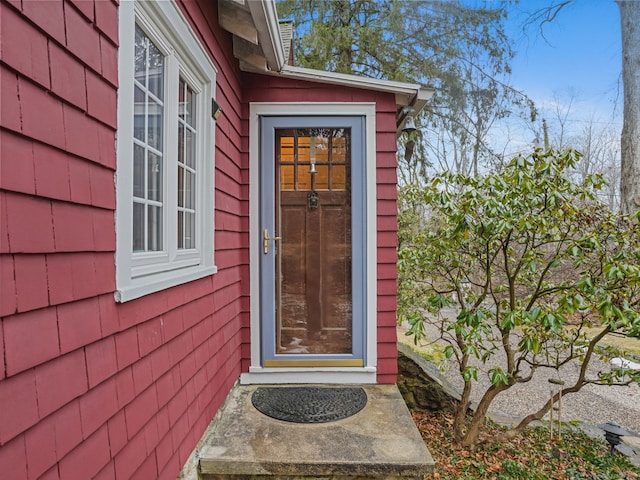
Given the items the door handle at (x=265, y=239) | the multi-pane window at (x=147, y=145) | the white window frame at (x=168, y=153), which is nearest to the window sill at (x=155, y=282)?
the white window frame at (x=168, y=153)

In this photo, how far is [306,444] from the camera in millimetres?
2213

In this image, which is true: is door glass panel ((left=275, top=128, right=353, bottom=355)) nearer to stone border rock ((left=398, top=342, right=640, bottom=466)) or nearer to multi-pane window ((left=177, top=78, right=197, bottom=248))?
multi-pane window ((left=177, top=78, right=197, bottom=248))

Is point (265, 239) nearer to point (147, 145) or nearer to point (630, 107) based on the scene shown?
point (147, 145)

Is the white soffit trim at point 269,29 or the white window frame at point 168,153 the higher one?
the white soffit trim at point 269,29

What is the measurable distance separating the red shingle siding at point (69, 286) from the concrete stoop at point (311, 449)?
0.45m

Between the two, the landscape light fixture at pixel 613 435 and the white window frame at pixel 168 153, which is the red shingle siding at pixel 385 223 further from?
the landscape light fixture at pixel 613 435

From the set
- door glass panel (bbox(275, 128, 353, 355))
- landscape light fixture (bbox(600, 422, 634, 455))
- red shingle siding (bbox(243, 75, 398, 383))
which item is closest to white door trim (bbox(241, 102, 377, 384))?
red shingle siding (bbox(243, 75, 398, 383))

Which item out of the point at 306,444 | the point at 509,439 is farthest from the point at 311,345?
the point at 509,439

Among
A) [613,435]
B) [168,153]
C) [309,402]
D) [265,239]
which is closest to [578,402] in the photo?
[613,435]

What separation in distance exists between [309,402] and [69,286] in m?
2.05

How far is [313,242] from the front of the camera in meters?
3.24

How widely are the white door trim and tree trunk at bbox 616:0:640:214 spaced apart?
212 inches

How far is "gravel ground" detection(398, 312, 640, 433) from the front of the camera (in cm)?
424

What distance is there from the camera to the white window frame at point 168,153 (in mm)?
1372
